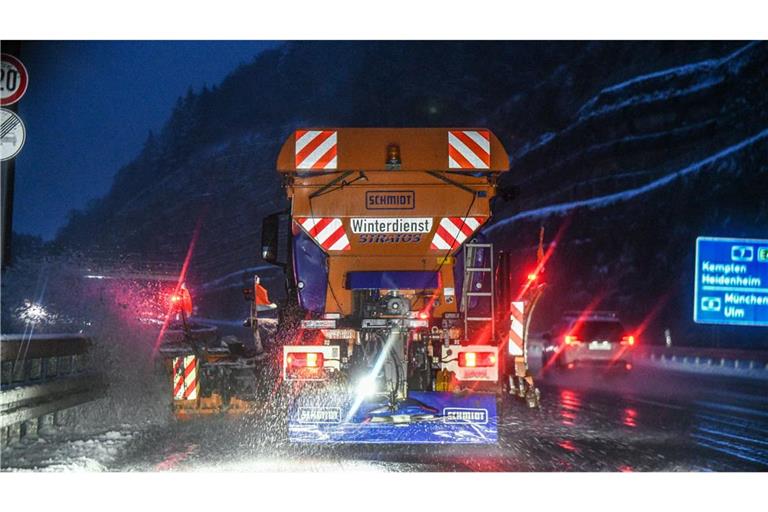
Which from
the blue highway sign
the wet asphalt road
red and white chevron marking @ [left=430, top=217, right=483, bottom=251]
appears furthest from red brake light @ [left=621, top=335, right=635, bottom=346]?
red and white chevron marking @ [left=430, top=217, right=483, bottom=251]

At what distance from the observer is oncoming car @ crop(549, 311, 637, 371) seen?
70.7 feet

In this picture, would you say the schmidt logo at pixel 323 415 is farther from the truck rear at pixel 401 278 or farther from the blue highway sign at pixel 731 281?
the blue highway sign at pixel 731 281

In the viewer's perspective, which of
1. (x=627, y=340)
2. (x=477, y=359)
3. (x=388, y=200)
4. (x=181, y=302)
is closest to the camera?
(x=477, y=359)

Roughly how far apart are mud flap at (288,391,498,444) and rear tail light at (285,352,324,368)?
41 cm

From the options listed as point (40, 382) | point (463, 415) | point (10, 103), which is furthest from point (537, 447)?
point (10, 103)

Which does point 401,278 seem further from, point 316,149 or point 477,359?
point 316,149

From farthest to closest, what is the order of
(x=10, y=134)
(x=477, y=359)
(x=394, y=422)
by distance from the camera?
(x=10, y=134) < (x=477, y=359) < (x=394, y=422)

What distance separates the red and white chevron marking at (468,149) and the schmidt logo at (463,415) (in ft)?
9.45

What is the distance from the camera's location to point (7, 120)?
11344 millimetres

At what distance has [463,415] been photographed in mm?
9961

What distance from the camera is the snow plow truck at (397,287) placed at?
10039 mm

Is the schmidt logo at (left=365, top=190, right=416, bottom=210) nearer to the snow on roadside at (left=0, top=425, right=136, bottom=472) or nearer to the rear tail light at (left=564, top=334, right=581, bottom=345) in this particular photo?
the snow on roadside at (left=0, top=425, right=136, bottom=472)

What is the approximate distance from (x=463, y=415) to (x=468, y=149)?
3174mm

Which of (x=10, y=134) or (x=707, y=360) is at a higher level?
(x=10, y=134)
